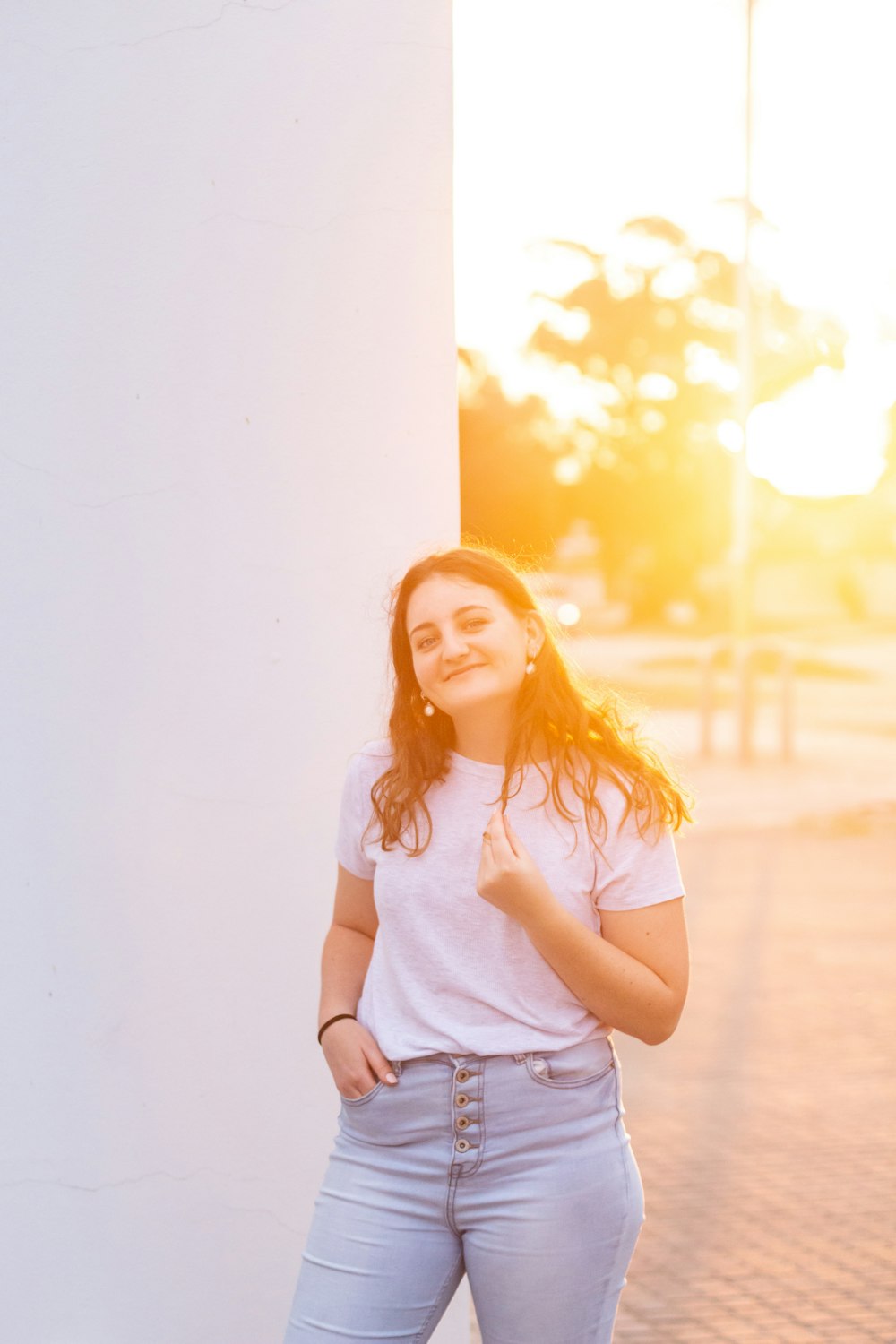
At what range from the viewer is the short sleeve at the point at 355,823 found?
2305mm

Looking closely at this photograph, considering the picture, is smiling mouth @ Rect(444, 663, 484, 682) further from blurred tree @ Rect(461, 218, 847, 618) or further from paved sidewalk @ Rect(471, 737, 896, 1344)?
blurred tree @ Rect(461, 218, 847, 618)

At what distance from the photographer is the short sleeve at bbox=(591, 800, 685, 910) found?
6.91 ft

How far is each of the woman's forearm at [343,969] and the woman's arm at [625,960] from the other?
1.24 feet

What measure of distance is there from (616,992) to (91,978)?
1301 mm

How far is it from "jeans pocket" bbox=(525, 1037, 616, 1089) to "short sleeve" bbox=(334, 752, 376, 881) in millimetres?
390

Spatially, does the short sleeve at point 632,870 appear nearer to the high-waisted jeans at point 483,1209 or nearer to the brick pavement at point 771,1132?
the high-waisted jeans at point 483,1209

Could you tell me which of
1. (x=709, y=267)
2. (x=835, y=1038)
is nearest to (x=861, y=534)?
(x=709, y=267)

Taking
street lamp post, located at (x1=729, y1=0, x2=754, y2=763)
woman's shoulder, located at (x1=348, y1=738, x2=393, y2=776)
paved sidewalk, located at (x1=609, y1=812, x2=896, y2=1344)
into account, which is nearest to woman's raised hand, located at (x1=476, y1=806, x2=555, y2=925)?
woman's shoulder, located at (x1=348, y1=738, x2=393, y2=776)

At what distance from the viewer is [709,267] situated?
38.2 meters

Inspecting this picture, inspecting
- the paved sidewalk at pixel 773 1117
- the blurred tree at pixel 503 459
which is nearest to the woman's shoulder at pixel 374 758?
the paved sidewalk at pixel 773 1117

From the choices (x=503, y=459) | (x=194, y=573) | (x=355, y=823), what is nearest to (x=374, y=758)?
(x=355, y=823)

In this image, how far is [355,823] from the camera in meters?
2.31

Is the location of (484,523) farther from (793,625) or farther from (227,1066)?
(227,1066)

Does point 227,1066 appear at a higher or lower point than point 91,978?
lower
